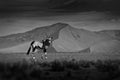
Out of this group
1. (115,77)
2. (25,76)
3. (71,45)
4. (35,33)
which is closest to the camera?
(25,76)

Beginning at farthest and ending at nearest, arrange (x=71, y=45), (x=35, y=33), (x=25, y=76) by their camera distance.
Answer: (x=35, y=33) < (x=71, y=45) < (x=25, y=76)

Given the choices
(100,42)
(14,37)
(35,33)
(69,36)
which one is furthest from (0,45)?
(100,42)

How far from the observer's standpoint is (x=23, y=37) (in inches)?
6841

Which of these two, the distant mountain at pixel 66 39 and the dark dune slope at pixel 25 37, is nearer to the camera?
the distant mountain at pixel 66 39

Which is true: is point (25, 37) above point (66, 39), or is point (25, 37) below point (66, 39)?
above

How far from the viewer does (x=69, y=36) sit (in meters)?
182

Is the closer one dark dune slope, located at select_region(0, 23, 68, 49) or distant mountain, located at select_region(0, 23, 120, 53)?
distant mountain, located at select_region(0, 23, 120, 53)

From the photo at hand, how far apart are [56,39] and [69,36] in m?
8.85

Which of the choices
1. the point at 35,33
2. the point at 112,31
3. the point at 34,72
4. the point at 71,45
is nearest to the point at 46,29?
the point at 35,33

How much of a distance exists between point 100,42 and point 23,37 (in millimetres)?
41263

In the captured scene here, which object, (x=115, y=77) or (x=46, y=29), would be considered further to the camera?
(x=46, y=29)

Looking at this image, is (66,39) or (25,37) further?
(66,39)

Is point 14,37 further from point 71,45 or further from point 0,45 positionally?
point 71,45

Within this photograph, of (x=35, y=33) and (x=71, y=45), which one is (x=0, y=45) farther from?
(x=71, y=45)
